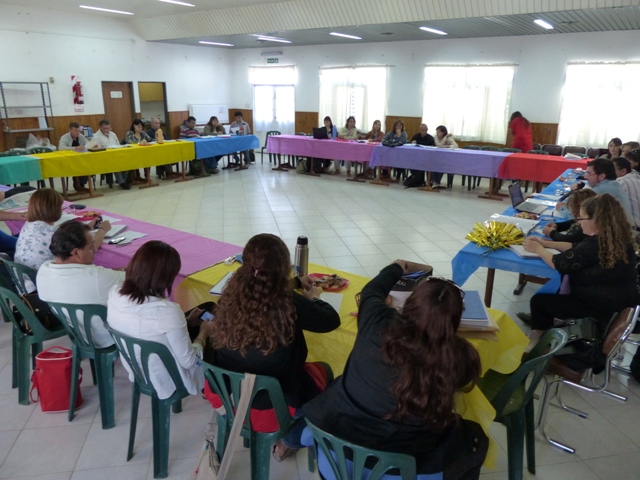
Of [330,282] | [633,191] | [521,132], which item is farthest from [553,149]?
[330,282]

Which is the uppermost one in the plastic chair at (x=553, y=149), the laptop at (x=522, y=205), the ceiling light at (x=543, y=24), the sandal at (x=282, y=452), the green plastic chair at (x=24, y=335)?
the ceiling light at (x=543, y=24)

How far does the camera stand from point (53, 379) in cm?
249

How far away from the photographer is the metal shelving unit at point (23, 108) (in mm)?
8797

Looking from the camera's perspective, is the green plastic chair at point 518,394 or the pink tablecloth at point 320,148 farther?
the pink tablecloth at point 320,148

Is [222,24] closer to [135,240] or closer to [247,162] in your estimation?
[247,162]

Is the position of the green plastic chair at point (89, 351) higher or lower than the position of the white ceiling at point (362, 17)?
lower

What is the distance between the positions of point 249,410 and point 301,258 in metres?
0.90

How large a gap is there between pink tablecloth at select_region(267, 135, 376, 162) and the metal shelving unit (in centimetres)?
448

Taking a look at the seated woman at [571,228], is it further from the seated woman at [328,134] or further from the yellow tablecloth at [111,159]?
the seated woman at [328,134]

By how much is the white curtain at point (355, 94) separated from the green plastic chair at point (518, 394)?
1011 cm

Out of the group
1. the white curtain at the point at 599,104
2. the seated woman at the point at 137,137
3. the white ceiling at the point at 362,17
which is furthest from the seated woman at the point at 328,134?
the white curtain at the point at 599,104

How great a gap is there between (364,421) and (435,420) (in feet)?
0.69

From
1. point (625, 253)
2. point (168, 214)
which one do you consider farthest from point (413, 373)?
point (168, 214)

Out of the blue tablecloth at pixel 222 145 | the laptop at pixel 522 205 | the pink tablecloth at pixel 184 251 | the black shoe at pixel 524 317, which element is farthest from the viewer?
the blue tablecloth at pixel 222 145
